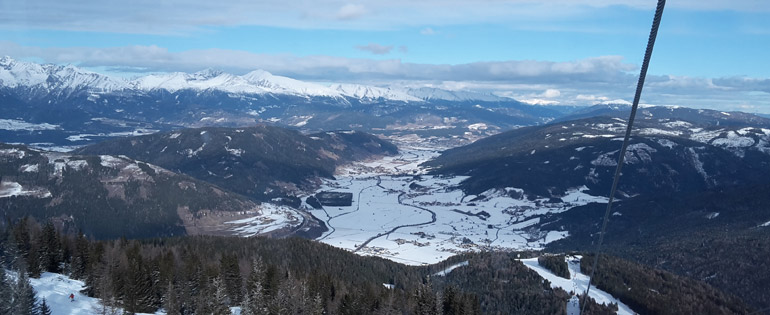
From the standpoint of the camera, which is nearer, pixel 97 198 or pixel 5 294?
pixel 5 294

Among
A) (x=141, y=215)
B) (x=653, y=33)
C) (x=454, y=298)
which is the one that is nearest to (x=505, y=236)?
(x=141, y=215)

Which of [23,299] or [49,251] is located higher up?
[23,299]

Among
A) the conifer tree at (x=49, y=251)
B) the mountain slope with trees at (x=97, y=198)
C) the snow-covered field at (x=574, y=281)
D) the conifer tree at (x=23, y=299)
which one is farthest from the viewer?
the mountain slope with trees at (x=97, y=198)

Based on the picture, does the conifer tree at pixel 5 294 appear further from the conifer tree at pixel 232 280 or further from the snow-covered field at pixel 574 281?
the snow-covered field at pixel 574 281

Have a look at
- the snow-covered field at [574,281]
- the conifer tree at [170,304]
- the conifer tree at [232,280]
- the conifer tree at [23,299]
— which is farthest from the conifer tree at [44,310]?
the snow-covered field at [574,281]

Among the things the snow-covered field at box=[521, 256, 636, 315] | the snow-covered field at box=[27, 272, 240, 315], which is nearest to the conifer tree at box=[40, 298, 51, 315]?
the snow-covered field at box=[27, 272, 240, 315]

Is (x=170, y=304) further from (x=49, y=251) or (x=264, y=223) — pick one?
(x=264, y=223)

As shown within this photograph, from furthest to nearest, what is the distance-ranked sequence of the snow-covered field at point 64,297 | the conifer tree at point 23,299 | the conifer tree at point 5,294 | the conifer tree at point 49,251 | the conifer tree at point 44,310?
the conifer tree at point 49,251 → the snow-covered field at point 64,297 → the conifer tree at point 44,310 → the conifer tree at point 5,294 → the conifer tree at point 23,299

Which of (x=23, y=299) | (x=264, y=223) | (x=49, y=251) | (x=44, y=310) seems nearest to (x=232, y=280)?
(x=49, y=251)
